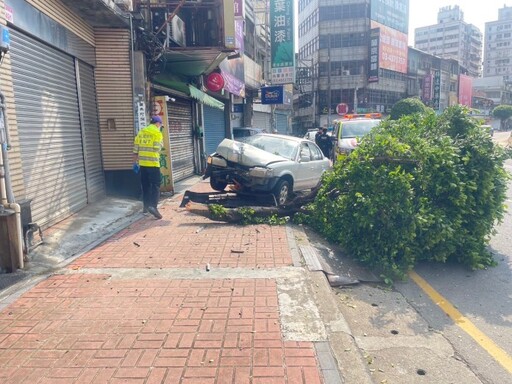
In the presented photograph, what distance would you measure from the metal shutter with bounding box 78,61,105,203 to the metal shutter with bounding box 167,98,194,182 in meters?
3.24

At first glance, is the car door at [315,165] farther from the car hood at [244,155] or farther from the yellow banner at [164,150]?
the yellow banner at [164,150]

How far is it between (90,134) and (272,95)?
656 inches

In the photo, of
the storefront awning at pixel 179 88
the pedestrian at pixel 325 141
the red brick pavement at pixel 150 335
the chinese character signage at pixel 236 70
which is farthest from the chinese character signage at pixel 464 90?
the red brick pavement at pixel 150 335

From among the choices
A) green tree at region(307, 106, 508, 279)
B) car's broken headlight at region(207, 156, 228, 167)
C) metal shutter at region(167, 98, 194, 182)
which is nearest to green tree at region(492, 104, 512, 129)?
metal shutter at region(167, 98, 194, 182)

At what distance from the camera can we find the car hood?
8203 millimetres

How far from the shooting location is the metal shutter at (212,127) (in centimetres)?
1667

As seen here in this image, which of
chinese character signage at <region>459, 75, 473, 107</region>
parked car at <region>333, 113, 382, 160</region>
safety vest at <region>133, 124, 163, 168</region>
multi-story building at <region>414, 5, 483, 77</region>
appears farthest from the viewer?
multi-story building at <region>414, 5, 483, 77</region>

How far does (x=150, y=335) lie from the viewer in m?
3.38

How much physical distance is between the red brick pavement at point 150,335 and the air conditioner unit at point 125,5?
6155 mm

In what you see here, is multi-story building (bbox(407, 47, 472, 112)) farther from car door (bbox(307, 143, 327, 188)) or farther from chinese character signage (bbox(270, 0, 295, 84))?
car door (bbox(307, 143, 327, 188))

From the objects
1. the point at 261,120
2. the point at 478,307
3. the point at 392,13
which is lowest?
the point at 478,307

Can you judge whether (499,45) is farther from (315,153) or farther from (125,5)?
(125,5)

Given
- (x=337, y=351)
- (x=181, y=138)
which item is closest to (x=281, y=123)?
(x=181, y=138)

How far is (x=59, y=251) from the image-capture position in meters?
5.55
